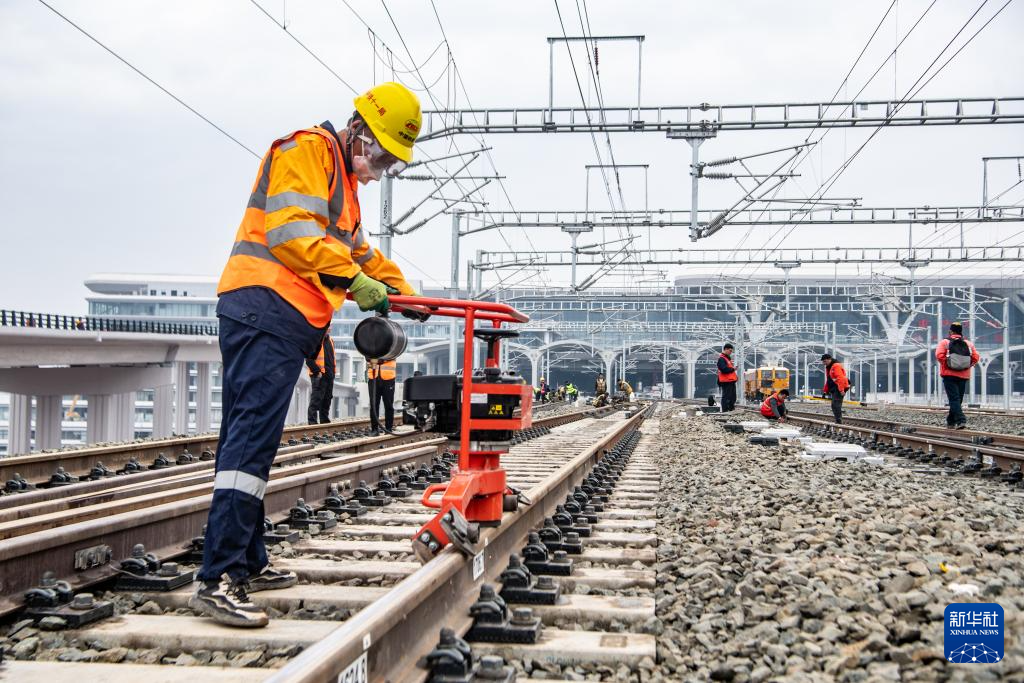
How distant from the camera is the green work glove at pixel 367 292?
339 cm

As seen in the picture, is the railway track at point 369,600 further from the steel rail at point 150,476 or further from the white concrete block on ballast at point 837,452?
the white concrete block on ballast at point 837,452

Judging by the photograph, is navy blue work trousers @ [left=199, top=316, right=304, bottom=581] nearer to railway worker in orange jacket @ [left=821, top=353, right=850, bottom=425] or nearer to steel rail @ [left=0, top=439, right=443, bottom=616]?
steel rail @ [left=0, top=439, right=443, bottom=616]

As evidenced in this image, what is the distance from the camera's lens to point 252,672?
2.67m

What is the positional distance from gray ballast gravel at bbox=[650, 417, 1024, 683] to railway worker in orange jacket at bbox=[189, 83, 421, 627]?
1.54 m

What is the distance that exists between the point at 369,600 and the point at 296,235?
4.51ft

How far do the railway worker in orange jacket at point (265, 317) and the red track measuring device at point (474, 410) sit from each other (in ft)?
1.49

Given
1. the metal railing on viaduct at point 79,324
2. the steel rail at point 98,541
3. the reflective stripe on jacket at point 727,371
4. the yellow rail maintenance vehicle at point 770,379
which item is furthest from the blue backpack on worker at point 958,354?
the yellow rail maintenance vehicle at point 770,379

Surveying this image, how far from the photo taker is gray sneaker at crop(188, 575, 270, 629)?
3.09 metres

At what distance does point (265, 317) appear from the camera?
3.28 meters

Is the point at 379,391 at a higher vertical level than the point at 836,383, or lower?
lower

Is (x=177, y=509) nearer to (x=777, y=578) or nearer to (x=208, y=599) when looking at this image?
(x=208, y=599)

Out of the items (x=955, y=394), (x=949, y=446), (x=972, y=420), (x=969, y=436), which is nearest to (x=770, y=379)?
(x=972, y=420)

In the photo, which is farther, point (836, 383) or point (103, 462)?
point (836, 383)

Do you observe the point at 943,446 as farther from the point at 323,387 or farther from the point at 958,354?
the point at 323,387
